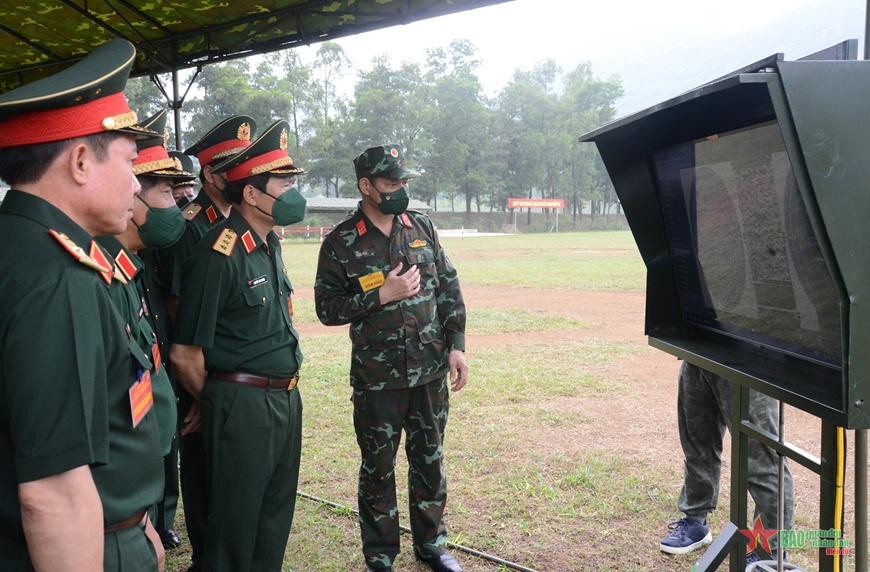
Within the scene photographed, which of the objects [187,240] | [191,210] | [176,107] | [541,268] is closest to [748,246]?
[187,240]

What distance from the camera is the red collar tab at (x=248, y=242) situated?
2543 millimetres

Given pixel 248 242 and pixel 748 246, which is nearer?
pixel 748 246

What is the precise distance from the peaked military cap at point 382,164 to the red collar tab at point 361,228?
22cm

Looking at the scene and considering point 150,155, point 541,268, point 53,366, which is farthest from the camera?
point 541,268

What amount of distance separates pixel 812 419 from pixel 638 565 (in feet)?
9.57

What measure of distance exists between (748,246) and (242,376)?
1.82 meters

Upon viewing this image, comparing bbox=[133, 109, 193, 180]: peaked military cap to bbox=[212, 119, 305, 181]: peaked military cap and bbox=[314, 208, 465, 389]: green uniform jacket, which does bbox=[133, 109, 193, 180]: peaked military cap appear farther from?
bbox=[314, 208, 465, 389]: green uniform jacket

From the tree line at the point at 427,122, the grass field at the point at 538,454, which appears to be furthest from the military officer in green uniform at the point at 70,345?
the tree line at the point at 427,122

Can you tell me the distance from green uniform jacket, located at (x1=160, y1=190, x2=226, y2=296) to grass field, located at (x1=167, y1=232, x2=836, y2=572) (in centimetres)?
142

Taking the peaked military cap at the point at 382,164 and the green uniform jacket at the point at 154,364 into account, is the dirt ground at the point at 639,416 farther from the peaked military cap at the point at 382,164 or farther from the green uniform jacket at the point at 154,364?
the green uniform jacket at the point at 154,364

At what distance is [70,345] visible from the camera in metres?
1.14

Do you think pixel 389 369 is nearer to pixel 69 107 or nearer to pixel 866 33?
pixel 69 107

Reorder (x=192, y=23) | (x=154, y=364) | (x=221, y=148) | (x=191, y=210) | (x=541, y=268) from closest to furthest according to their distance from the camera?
(x=154, y=364)
(x=191, y=210)
(x=221, y=148)
(x=192, y=23)
(x=541, y=268)

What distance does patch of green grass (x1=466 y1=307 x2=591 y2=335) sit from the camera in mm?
9305
